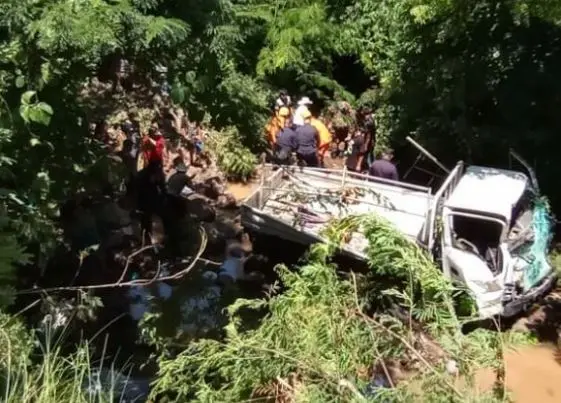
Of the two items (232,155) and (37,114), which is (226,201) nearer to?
(232,155)

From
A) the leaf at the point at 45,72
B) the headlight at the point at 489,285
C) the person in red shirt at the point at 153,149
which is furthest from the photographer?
the person in red shirt at the point at 153,149

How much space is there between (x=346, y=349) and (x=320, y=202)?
20.4 feet

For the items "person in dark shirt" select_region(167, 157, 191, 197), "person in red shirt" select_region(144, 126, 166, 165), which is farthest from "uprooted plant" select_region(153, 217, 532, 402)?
"person in dark shirt" select_region(167, 157, 191, 197)

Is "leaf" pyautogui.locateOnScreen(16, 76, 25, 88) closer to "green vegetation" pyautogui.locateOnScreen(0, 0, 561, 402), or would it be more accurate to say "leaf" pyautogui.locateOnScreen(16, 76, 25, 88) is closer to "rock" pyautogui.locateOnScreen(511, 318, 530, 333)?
"green vegetation" pyautogui.locateOnScreen(0, 0, 561, 402)

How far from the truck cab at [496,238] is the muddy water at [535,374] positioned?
1.77 ft

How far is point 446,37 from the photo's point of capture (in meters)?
13.7

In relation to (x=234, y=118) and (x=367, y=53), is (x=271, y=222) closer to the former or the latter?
(x=234, y=118)

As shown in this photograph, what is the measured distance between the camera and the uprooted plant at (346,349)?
5430 mm

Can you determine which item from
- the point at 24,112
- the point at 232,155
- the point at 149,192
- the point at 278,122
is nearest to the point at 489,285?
the point at 149,192

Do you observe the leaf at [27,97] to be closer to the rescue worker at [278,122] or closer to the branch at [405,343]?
the branch at [405,343]

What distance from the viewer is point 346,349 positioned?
5.76m

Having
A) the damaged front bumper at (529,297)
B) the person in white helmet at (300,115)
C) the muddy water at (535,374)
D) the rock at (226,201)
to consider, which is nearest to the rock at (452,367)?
the muddy water at (535,374)

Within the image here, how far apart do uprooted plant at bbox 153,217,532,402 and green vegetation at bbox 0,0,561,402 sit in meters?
0.01

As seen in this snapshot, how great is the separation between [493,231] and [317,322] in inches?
230
